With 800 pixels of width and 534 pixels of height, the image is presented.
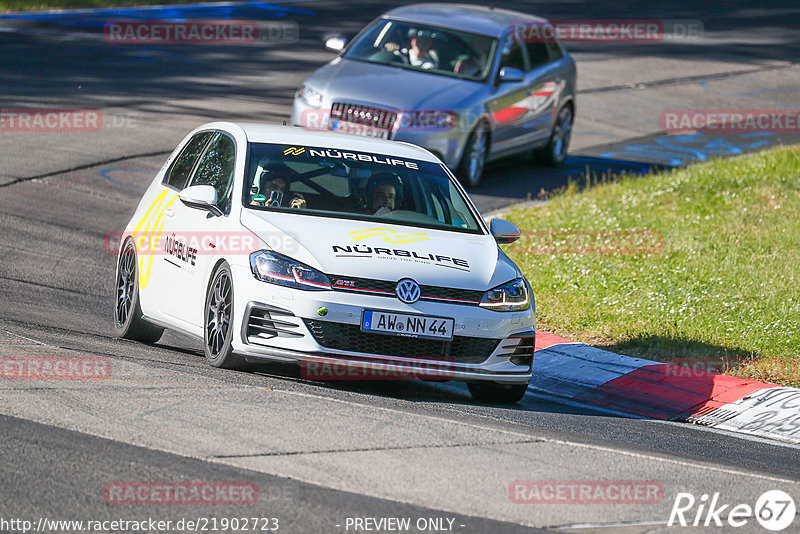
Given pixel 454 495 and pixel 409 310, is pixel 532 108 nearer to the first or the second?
pixel 409 310

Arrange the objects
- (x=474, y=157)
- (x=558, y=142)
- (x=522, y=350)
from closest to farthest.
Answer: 1. (x=522, y=350)
2. (x=474, y=157)
3. (x=558, y=142)

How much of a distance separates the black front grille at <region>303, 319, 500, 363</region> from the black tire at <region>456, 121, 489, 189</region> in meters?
8.13

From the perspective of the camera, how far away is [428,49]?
16797mm

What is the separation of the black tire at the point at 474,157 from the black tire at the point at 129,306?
692 centimetres

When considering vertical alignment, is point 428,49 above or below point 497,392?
above

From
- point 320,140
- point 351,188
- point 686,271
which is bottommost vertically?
point 686,271

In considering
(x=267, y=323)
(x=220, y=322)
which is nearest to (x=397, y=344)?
(x=267, y=323)

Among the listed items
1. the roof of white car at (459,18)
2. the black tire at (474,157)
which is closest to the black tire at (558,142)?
the roof of white car at (459,18)

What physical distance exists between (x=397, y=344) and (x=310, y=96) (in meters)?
8.44

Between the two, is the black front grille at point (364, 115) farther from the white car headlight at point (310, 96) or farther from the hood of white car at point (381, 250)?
the hood of white car at point (381, 250)

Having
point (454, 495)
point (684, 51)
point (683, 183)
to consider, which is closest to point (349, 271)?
point (454, 495)

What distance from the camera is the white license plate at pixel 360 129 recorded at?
15.3m

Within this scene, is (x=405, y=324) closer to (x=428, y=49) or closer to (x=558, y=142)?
(x=428, y=49)

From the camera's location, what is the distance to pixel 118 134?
17.2m
